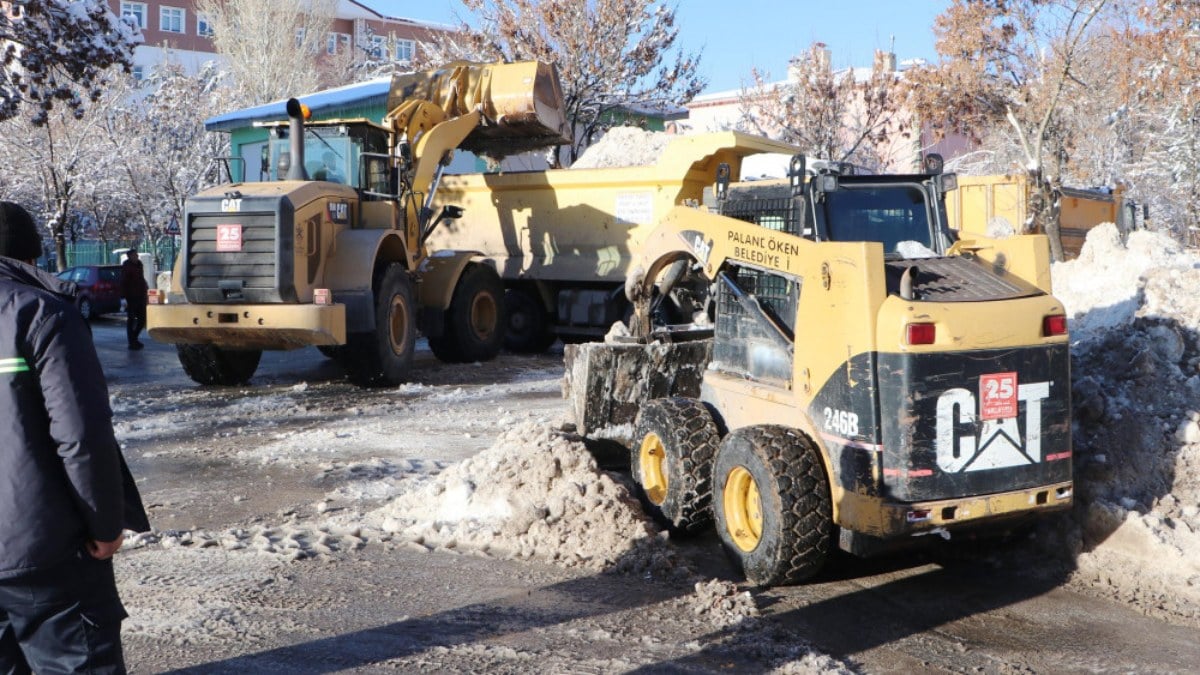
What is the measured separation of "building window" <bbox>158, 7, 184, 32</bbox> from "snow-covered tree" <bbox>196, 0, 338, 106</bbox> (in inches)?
788

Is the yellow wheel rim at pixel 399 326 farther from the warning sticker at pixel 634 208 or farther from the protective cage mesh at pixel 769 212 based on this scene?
the protective cage mesh at pixel 769 212

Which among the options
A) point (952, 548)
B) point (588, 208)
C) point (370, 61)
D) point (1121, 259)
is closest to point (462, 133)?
point (588, 208)

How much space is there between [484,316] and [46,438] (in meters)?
12.4

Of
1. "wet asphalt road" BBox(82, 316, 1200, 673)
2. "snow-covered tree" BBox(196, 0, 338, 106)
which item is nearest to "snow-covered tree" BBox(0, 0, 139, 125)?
"wet asphalt road" BBox(82, 316, 1200, 673)

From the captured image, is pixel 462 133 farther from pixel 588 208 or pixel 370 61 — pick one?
pixel 370 61

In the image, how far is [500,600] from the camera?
5.82 meters

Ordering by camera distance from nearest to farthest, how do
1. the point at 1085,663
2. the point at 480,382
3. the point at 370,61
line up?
the point at 1085,663
the point at 480,382
the point at 370,61

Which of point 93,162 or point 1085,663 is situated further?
point 93,162

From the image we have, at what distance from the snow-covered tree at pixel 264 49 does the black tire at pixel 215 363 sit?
2844cm

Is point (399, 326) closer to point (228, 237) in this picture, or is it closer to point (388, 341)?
point (388, 341)

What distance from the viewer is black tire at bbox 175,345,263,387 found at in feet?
45.0

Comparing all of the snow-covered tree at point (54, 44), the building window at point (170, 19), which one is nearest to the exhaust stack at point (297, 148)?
the snow-covered tree at point (54, 44)

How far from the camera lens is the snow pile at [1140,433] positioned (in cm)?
610

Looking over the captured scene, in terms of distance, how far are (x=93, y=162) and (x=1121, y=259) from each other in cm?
3318
